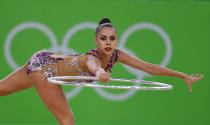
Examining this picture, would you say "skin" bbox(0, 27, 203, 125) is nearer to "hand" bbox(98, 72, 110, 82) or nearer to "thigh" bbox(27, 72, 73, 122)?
"thigh" bbox(27, 72, 73, 122)

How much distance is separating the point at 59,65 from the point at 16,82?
0.61 m

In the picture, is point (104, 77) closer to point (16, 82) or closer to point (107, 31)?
point (107, 31)

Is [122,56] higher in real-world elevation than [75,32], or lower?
lower

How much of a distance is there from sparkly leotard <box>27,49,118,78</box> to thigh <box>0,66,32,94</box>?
16cm

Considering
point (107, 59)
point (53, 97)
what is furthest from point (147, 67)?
point (53, 97)

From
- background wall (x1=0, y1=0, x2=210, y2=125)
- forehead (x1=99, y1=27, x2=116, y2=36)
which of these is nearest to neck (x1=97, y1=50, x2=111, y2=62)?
forehead (x1=99, y1=27, x2=116, y2=36)

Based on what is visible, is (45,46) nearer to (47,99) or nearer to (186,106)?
(186,106)

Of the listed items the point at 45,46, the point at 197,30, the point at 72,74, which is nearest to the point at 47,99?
the point at 72,74

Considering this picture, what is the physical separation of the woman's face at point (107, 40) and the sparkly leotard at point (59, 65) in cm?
26

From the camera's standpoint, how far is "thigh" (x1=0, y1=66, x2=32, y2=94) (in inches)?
308

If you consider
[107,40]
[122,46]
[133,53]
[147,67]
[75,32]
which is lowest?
[147,67]

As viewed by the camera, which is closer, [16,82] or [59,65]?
[59,65]

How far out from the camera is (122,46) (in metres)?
11.0

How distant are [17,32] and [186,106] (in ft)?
10.1
